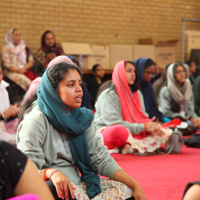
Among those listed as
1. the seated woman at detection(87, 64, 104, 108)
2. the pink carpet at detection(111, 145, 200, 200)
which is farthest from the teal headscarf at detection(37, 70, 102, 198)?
the seated woman at detection(87, 64, 104, 108)

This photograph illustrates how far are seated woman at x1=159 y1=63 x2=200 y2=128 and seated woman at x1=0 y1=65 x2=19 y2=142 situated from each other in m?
2.38

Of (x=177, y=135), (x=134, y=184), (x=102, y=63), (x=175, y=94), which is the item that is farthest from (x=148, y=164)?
(x=102, y=63)

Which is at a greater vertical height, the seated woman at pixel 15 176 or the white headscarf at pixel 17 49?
the white headscarf at pixel 17 49

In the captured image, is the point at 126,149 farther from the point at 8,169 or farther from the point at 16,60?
the point at 16,60

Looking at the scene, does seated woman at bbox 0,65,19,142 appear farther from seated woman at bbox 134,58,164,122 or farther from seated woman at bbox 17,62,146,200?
seated woman at bbox 17,62,146,200

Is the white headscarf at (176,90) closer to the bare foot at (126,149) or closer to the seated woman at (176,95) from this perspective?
the seated woman at (176,95)

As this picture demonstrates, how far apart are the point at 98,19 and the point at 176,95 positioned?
3.64 m

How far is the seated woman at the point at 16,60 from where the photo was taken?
5922 millimetres

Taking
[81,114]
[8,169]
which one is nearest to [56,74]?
[81,114]

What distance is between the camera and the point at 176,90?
17.2 feet

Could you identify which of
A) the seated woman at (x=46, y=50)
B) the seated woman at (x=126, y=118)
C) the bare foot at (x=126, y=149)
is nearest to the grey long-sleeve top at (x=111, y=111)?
the seated woman at (x=126, y=118)

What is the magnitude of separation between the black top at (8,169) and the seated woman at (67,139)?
0.60 m

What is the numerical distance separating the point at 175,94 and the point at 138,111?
1501 millimetres

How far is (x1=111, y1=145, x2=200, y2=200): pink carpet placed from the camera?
8.09 feet
